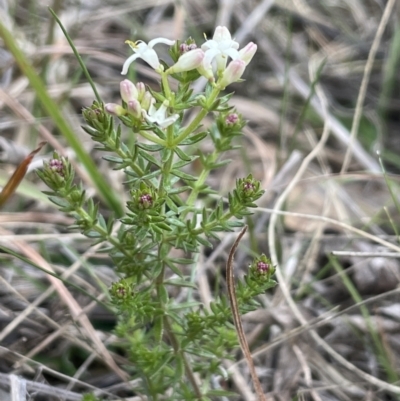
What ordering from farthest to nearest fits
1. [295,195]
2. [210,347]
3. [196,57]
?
1. [295,195]
2. [210,347]
3. [196,57]

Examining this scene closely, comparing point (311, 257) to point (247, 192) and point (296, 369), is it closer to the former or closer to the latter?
point (296, 369)

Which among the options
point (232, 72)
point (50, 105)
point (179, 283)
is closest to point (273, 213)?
point (179, 283)

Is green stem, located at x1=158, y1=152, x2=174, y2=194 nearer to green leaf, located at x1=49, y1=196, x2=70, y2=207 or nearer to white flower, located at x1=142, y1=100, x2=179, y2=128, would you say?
white flower, located at x1=142, y1=100, x2=179, y2=128

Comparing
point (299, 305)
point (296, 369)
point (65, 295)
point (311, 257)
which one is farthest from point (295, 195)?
point (65, 295)

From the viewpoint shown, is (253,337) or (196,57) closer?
(196,57)

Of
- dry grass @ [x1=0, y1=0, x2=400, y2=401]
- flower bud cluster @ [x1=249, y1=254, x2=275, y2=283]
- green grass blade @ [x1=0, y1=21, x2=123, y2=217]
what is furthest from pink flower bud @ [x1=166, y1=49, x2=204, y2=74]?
green grass blade @ [x1=0, y1=21, x2=123, y2=217]

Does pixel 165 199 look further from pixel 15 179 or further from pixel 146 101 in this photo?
pixel 15 179
